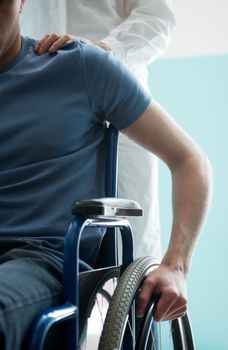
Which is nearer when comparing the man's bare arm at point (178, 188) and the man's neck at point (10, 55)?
the man's bare arm at point (178, 188)

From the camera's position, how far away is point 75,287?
77 centimetres

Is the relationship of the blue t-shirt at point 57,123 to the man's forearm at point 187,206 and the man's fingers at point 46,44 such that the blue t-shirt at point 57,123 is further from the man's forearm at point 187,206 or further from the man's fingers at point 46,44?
the man's forearm at point 187,206

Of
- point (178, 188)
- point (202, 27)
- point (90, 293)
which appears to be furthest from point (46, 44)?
point (202, 27)

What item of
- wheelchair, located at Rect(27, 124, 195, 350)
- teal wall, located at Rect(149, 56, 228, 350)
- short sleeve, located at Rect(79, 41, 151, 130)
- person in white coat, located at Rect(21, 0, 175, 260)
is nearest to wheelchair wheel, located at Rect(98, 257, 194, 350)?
wheelchair, located at Rect(27, 124, 195, 350)

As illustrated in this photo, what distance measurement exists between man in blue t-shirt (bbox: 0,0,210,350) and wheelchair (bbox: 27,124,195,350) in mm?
39

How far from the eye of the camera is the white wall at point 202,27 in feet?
7.18

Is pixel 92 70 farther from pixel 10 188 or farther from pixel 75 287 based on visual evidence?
pixel 75 287

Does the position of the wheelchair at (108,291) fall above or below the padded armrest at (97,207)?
below

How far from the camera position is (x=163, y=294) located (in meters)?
0.90

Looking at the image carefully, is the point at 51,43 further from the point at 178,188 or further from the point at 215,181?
the point at 215,181

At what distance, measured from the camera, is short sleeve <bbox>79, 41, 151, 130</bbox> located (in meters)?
1.06

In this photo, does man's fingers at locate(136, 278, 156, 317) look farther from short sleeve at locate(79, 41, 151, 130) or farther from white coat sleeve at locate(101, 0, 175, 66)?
white coat sleeve at locate(101, 0, 175, 66)

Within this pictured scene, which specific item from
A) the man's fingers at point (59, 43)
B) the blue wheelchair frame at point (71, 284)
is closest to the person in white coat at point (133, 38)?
the man's fingers at point (59, 43)

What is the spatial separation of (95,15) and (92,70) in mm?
587
